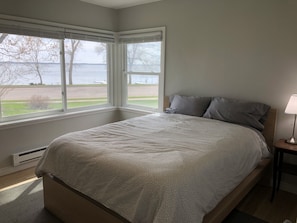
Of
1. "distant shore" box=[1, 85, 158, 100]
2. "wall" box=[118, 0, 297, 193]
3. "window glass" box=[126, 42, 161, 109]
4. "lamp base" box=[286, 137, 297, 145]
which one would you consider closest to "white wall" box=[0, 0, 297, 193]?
"wall" box=[118, 0, 297, 193]

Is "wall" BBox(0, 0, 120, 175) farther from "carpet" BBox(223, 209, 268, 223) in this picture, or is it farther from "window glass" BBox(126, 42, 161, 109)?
"carpet" BBox(223, 209, 268, 223)

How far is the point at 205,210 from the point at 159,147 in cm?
60

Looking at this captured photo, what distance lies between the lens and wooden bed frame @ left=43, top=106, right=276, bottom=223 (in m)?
1.71

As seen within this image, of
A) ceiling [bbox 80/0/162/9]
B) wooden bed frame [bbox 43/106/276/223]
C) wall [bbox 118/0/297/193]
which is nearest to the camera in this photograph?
wooden bed frame [bbox 43/106/276/223]

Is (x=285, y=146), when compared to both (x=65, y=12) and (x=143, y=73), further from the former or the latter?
(x=65, y=12)

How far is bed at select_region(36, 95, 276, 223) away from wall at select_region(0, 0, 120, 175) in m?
1.09

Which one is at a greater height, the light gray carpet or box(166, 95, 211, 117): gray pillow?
box(166, 95, 211, 117): gray pillow

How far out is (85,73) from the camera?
395 cm

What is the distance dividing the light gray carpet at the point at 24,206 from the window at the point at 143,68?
2.12m

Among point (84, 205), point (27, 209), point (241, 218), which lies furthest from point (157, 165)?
point (27, 209)

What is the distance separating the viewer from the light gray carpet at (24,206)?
2135mm

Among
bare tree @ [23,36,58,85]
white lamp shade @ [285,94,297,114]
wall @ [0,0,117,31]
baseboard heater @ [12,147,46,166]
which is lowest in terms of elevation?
baseboard heater @ [12,147,46,166]

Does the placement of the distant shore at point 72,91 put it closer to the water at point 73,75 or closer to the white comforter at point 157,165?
the water at point 73,75

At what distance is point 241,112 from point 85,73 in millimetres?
2552
